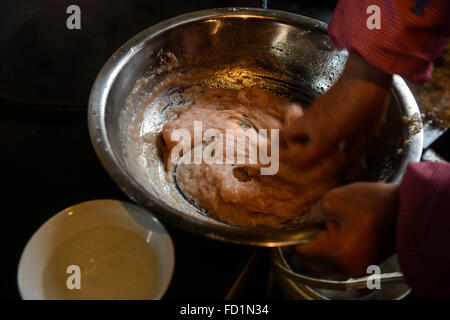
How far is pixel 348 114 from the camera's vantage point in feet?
2.89

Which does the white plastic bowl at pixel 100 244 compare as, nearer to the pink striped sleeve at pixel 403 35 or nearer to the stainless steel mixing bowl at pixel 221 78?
the stainless steel mixing bowl at pixel 221 78

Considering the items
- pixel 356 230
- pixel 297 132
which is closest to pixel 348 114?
pixel 297 132

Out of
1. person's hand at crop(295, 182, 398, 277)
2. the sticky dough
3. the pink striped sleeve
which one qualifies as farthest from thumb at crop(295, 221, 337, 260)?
the pink striped sleeve

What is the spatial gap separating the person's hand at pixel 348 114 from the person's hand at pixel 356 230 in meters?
0.20

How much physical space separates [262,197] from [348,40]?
0.48 meters

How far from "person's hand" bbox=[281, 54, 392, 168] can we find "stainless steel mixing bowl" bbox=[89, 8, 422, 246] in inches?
4.8

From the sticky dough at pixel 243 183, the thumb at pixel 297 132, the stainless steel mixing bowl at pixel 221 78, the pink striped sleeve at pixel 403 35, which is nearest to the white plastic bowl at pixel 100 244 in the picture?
the stainless steel mixing bowl at pixel 221 78

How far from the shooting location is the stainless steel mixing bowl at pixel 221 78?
0.78 m

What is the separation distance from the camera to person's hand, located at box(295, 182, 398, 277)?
0.70m

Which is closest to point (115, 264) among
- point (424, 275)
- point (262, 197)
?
point (262, 197)

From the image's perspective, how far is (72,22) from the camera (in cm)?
148

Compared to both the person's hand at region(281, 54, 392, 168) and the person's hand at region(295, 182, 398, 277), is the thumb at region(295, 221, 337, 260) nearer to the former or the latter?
the person's hand at region(295, 182, 398, 277)
